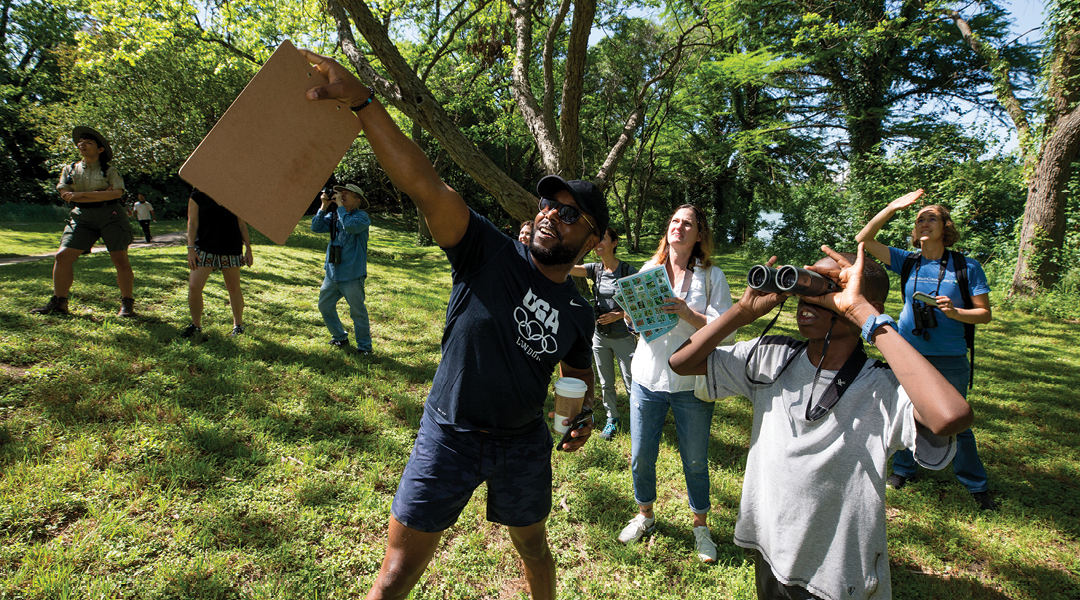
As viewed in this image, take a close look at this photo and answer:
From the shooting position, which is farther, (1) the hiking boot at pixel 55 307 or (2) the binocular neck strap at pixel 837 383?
(1) the hiking boot at pixel 55 307

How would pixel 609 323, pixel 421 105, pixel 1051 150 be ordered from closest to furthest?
pixel 609 323 < pixel 421 105 < pixel 1051 150

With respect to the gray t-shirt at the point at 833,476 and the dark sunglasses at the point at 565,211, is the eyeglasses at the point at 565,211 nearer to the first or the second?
the dark sunglasses at the point at 565,211

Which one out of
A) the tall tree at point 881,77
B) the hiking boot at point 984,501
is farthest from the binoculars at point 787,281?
the tall tree at point 881,77

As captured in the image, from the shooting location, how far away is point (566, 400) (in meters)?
2.20

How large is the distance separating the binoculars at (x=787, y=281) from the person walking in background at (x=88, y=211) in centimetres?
638

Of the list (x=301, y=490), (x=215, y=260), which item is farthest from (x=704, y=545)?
(x=215, y=260)

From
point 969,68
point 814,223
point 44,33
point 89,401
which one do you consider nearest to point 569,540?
point 89,401

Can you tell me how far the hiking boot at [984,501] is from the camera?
11.9 ft

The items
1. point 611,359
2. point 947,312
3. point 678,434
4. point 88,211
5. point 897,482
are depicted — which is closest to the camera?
point 678,434

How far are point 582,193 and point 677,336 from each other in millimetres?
1369

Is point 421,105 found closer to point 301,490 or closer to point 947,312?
point 301,490

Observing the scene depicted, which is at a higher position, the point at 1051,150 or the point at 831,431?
the point at 1051,150

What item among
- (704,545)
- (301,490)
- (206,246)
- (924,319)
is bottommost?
(301,490)

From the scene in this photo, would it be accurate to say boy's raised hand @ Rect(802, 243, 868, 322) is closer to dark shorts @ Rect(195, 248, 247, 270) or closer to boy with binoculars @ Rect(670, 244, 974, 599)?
boy with binoculars @ Rect(670, 244, 974, 599)
